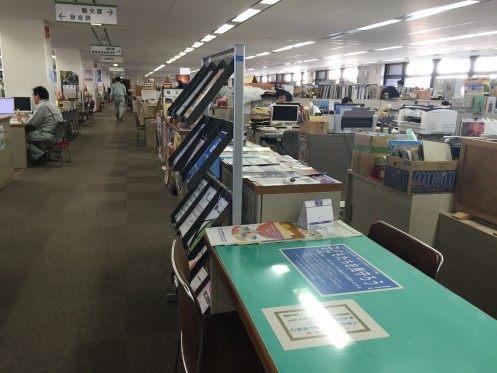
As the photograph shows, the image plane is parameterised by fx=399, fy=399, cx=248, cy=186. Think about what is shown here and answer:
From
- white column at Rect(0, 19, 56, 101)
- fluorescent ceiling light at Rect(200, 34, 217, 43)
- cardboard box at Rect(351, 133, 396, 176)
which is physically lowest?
cardboard box at Rect(351, 133, 396, 176)

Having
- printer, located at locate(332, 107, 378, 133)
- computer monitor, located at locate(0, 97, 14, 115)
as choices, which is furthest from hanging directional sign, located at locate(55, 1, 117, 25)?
printer, located at locate(332, 107, 378, 133)

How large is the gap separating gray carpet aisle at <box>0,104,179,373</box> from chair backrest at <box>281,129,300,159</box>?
1924 mm

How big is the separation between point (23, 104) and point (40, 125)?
3.80ft

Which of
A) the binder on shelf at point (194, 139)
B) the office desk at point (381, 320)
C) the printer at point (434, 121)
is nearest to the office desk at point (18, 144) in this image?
the binder on shelf at point (194, 139)

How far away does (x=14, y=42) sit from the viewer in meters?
7.93

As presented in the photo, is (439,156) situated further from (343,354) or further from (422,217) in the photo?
(343,354)

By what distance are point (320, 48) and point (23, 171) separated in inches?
326

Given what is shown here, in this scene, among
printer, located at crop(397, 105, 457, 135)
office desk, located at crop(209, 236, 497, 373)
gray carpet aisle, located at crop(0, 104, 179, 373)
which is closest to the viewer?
office desk, located at crop(209, 236, 497, 373)

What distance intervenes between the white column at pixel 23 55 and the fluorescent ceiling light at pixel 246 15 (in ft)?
12.8

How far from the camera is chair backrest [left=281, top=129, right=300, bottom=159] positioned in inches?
237

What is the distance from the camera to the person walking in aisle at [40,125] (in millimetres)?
6812

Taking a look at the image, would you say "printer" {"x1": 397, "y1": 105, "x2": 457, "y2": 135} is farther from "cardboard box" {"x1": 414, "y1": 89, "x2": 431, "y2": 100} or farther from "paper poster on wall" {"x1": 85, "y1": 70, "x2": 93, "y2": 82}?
"paper poster on wall" {"x1": 85, "y1": 70, "x2": 93, "y2": 82}

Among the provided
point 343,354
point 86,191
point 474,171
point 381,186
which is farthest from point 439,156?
point 86,191

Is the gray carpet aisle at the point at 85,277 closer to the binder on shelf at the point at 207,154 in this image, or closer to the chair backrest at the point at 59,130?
the binder on shelf at the point at 207,154
